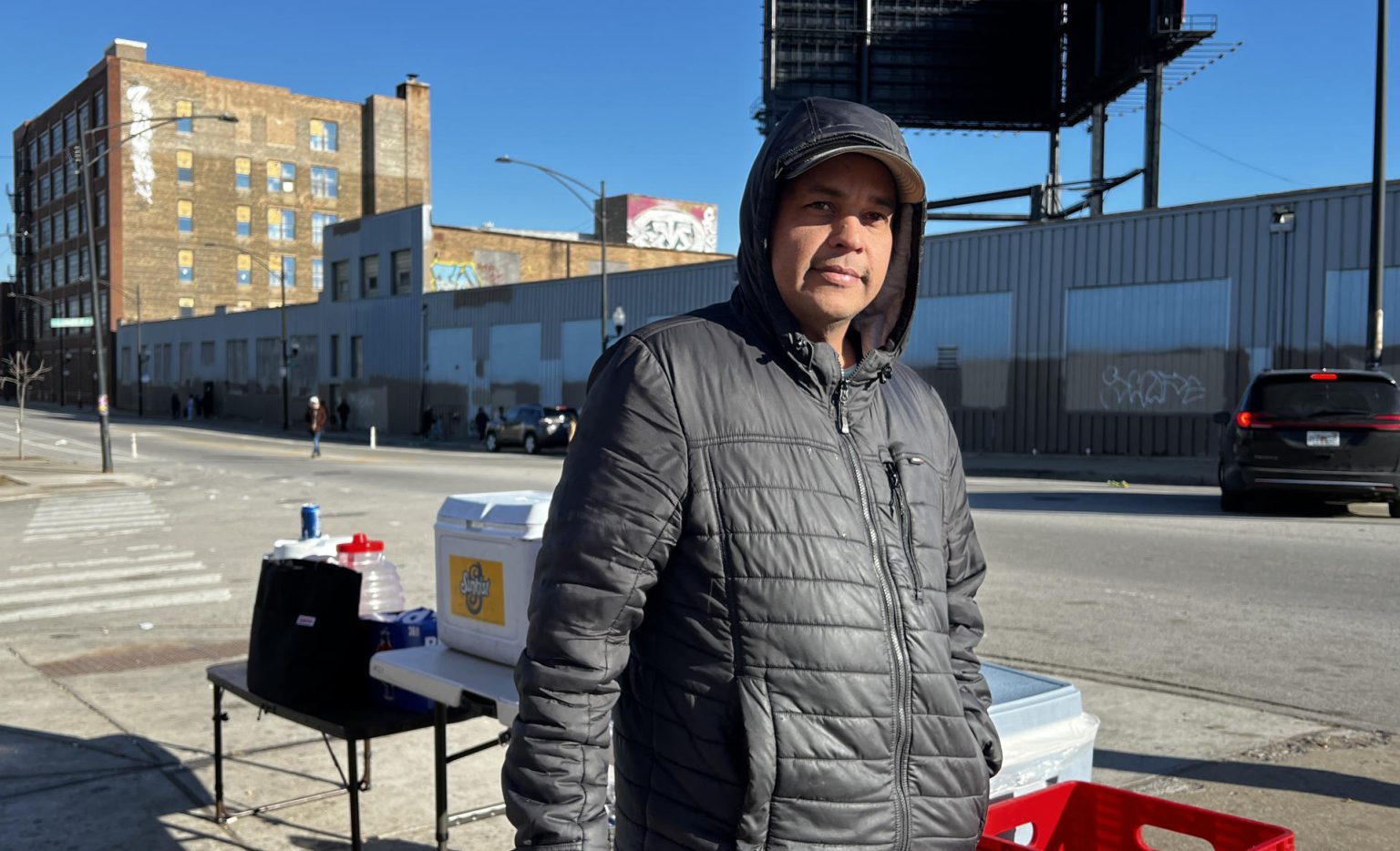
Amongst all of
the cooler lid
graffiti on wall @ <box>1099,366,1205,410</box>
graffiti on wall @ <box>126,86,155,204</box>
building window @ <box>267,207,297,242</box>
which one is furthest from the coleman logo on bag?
building window @ <box>267,207,297,242</box>

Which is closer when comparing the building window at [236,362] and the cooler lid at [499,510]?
the cooler lid at [499,510]

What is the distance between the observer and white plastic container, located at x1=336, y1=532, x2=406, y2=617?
15.2ft

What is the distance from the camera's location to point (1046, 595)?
9.18 meters

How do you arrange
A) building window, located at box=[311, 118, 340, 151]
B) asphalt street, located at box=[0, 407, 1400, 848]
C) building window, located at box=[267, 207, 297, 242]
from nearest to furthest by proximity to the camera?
asphalt street, located at box=[0, 407, 1400, 848] < building window, located at box=[267, 207, 297, 242] < building window, located at box=[311, 118, 340, 151]

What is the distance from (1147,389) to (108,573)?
75.6 feet

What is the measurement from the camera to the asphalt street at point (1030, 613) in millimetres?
5492

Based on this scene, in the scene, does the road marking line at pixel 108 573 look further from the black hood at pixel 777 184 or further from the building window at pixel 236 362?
the building window at pixel 236 362

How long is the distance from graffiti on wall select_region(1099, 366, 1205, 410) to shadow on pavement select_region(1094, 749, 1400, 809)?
76.4ft

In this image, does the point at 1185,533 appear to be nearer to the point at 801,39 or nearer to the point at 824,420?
the point at 824,420

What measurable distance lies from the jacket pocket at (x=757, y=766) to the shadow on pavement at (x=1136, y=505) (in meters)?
14.2

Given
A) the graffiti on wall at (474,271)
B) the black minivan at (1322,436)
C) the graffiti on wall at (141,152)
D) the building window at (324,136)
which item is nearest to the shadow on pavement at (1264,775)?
the black minivan at (1322,436)

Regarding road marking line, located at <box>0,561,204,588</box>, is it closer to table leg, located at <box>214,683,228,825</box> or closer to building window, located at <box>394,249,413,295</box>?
table leg, located at <box>214,683,228,825</box>

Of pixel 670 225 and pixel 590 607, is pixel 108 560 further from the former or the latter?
pixel 670 225

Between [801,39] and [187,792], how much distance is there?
40689 mm
